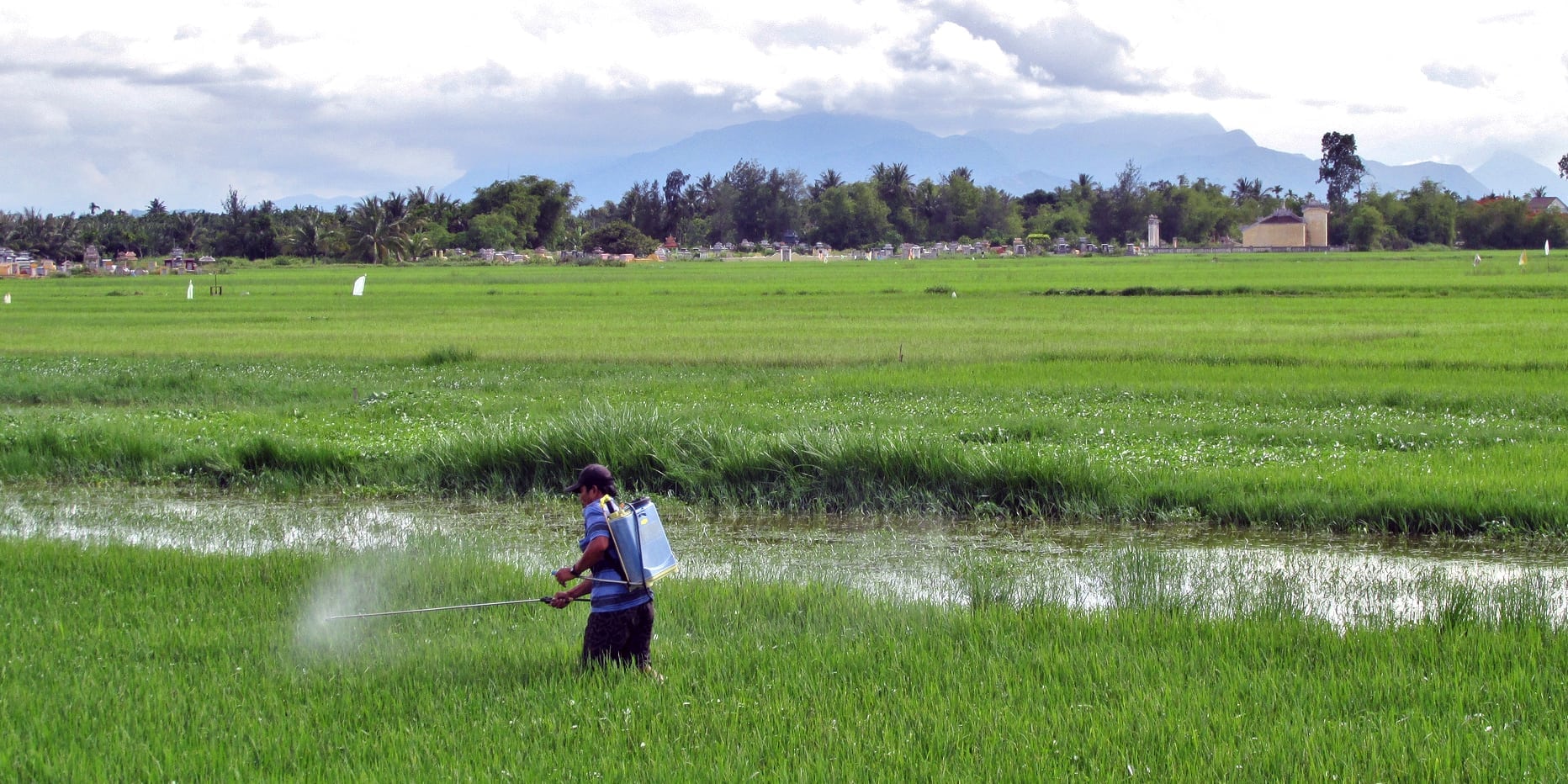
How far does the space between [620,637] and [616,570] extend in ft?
1.26

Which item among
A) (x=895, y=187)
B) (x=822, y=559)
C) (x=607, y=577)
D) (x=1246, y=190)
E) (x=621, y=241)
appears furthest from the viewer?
(x=1246, y=190)

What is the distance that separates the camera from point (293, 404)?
1850 centimetres

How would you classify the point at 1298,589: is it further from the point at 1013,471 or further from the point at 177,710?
the point at 177,710

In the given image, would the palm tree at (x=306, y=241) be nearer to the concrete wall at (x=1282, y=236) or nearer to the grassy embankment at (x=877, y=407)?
the grassy embankment at (x=877, y=407)

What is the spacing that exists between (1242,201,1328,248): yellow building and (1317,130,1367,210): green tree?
52.1 meters

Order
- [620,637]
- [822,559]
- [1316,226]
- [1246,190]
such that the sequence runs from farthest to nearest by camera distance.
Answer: [1246,190], [1316,226], [822,559], [620,637]

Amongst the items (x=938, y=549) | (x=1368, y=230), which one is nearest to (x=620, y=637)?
(x=938, y=549)

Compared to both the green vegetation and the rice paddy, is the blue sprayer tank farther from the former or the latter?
the green vegetation

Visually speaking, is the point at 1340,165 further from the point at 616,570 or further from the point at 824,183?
the point at 616,570

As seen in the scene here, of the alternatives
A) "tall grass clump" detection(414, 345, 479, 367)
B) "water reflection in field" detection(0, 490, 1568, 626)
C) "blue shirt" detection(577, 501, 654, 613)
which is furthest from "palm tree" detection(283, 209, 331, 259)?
"blue shirt" detection(577, 501, 654, 613)

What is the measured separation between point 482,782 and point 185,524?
8012 millimetres

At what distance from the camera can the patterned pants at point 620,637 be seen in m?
6.02

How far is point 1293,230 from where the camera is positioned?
120 meters

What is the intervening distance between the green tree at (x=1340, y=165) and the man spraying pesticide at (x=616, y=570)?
181322 millimetres
